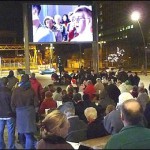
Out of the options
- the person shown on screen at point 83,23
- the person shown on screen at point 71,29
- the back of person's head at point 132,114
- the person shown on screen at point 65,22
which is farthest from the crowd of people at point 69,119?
the person shown on screen at point 83,23

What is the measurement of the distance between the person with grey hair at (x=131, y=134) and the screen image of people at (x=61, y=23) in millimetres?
23560

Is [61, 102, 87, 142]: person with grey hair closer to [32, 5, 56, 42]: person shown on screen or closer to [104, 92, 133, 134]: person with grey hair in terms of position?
[104, 92, 133, 134]: person with grey hair

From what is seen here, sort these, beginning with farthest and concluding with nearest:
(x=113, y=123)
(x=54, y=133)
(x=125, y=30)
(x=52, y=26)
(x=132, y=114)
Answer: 1. (x=125, y=30)
2. (x=52, y=26)
3. (x=113, y=123)
4. (x=54, y=133)
5. (x=132, y=114)

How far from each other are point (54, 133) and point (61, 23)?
23.7 meters

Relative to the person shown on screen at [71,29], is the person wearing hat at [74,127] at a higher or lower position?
lower

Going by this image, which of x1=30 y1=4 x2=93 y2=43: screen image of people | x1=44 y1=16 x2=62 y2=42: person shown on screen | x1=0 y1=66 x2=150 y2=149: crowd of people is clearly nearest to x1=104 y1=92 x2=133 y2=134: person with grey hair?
x1=0 y1=66 x2=150 y2=149: crowd of people

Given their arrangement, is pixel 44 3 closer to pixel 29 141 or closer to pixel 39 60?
pixel 29 141

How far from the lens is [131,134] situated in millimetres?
3516

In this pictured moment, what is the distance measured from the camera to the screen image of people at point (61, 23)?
27.0 metres

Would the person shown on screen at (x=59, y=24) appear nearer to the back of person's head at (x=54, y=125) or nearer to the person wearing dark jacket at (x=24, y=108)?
the person wearing dark jacket at (x=24, y=108)

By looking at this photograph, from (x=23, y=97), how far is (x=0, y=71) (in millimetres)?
48038

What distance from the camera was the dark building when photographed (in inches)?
3214

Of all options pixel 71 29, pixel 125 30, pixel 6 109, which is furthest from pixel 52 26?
pixel 125 30

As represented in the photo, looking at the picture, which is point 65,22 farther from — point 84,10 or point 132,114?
point 132,114
